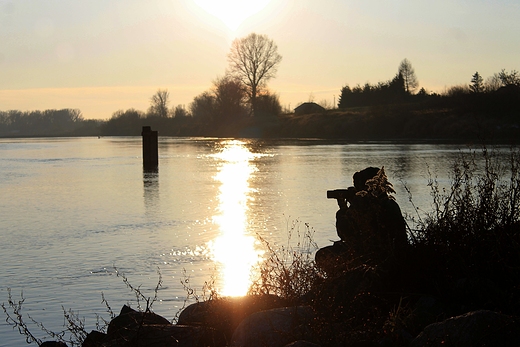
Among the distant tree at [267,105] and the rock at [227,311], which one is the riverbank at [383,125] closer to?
the distant tree at [267,105]

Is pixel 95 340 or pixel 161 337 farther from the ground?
pixel 161 337

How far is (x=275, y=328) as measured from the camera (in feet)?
18.1

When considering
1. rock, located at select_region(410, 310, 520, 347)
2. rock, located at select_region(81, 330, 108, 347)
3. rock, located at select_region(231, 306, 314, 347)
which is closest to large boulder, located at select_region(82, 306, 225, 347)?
rock, located at select_region(81, 330, 108, 347)

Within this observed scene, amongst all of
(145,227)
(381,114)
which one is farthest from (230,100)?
(145,227)

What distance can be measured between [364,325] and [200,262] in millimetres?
5622

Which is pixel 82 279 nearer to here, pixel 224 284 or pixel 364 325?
pixel 224 284

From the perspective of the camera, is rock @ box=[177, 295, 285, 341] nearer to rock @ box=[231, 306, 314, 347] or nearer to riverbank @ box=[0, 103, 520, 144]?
rock @ box=[231, 306, 314, 347]

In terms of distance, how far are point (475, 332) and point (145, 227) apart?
34.0 ft

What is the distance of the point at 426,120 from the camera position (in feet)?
230

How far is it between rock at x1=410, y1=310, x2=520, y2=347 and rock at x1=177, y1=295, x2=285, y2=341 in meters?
1.85

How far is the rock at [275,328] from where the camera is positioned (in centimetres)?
539

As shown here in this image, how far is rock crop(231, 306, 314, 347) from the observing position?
17.7ft

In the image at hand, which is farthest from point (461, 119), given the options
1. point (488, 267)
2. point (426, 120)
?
point (488, 267)

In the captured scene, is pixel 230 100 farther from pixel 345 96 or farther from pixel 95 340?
pixel 95 340
